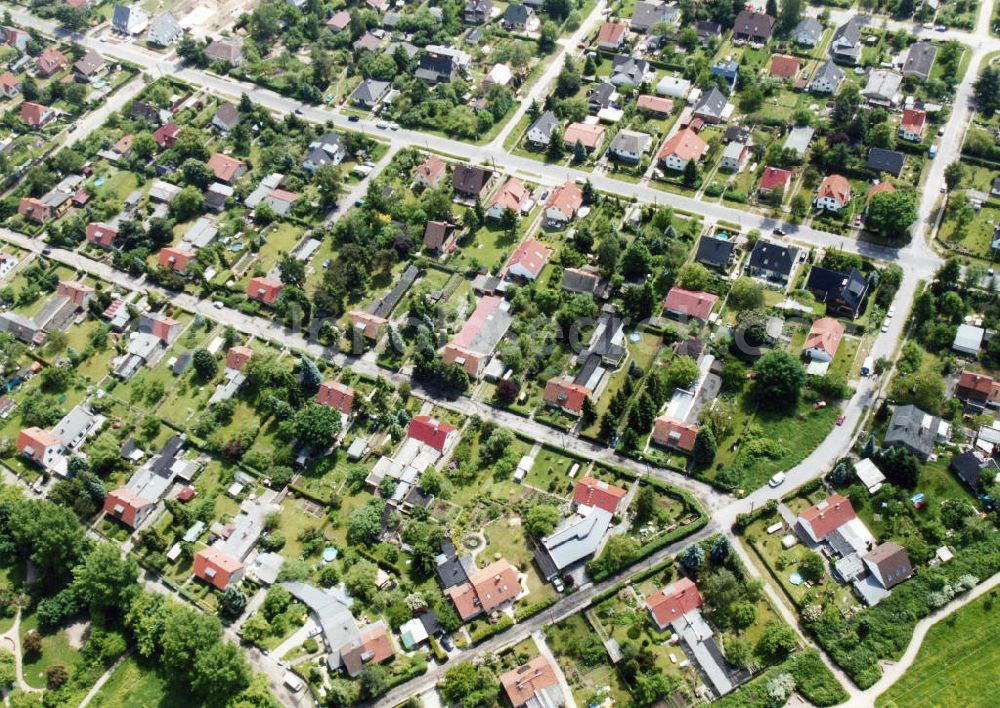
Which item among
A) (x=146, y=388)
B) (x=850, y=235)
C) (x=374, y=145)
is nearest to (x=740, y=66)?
(x=850, y=235)

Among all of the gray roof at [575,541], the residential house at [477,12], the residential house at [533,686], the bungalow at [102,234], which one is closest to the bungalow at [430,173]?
the residential house at [477,12]

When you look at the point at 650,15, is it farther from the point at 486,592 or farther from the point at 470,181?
the point at 486,592

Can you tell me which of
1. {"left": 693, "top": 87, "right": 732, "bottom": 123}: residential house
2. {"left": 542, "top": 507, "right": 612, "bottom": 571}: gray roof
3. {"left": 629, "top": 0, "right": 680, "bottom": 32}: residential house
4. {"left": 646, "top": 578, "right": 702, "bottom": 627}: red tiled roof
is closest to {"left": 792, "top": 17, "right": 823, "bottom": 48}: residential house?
{"left": 629, "top": 0, "right": 680, "bottom": 32}: residential house

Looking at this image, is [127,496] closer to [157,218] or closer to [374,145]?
[157,218]

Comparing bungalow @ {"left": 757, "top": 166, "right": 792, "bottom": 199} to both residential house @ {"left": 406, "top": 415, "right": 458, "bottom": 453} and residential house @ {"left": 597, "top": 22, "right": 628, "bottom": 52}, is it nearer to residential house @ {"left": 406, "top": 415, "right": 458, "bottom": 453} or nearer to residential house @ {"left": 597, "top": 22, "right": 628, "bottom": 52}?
residential house @ {"left": 597, "top": 22, "right": 628, "bottom": 52}

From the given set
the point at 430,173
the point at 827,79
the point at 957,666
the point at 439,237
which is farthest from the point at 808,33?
the point at 957,666

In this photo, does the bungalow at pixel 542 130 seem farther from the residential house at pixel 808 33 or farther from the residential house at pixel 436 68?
the residential house at pixel 808 33
